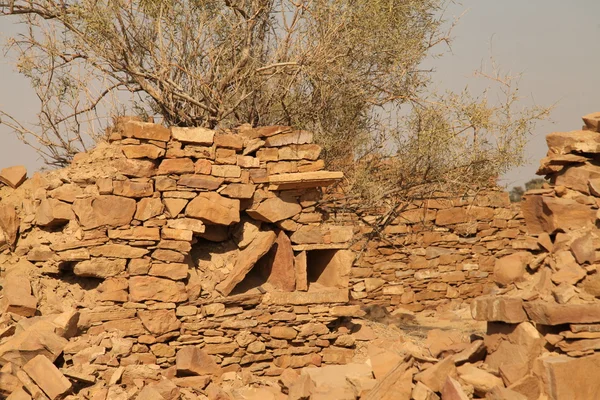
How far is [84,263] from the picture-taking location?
23.1 ft

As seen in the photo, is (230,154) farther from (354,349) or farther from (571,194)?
(571,194)

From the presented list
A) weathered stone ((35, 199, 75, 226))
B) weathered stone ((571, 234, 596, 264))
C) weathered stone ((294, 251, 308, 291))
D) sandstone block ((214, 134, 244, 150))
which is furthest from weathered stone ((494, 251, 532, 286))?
weathered stone ((35, 199, 75, 226))

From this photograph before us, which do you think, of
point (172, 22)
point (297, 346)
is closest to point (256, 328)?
point (297, 346)

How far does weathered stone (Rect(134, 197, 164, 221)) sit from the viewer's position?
722 cm

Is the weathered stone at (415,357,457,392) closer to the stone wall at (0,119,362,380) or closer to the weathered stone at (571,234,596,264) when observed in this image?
the weathered stone at (571,234,596,264)

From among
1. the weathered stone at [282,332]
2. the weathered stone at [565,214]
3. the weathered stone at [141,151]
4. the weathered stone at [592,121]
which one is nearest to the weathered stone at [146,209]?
the weathered stone at [141,151]

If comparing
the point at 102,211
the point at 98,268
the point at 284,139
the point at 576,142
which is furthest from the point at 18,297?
the point at 576,142

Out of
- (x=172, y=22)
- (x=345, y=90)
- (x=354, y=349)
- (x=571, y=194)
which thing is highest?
(x=172, y=22)

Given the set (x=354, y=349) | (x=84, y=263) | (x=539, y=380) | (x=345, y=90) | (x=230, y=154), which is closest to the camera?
(x=539, y=380)

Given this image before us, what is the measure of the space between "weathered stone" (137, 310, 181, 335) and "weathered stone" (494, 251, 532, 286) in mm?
3012

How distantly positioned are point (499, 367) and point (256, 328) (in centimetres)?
254

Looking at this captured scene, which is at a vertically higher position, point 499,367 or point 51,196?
point 51,196

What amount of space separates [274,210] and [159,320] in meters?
1.58

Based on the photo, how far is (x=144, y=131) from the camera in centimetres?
723
